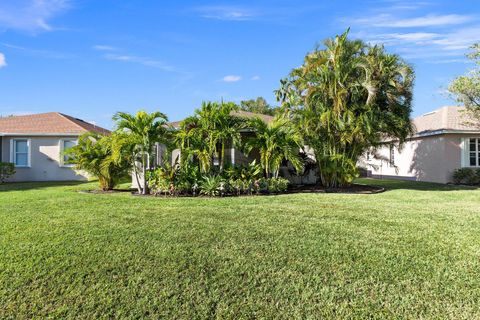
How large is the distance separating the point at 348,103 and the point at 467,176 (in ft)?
28.7

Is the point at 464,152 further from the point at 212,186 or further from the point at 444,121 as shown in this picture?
the point at 212,186

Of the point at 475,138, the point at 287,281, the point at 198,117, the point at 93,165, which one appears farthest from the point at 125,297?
the point at 475,138

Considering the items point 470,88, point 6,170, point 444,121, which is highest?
point 470,88

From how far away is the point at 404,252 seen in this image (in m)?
5.33

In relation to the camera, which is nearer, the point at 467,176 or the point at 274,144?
the point at 274,144

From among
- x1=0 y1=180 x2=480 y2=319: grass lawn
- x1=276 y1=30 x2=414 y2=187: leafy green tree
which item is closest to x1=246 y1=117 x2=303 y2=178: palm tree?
x1=276 y1=30 x2=414 y2=187: leafy green tree

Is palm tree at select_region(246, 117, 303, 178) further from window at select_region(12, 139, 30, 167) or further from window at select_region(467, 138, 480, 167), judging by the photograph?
window at select_region(12, 139, 30, 167)

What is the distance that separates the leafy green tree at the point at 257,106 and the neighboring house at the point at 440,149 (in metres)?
19.0

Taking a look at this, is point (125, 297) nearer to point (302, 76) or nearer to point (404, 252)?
point (404, 252)

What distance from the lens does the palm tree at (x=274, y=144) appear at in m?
12.3

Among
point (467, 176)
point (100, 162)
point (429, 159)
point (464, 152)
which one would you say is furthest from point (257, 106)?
point (100, 162)

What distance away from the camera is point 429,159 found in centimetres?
2062

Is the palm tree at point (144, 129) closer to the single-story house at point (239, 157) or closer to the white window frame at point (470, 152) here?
the single-story house at point (239, 157)

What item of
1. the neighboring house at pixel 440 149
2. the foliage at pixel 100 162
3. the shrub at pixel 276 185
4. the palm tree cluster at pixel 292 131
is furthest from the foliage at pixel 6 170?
the neighboring house at pixel 440 149
